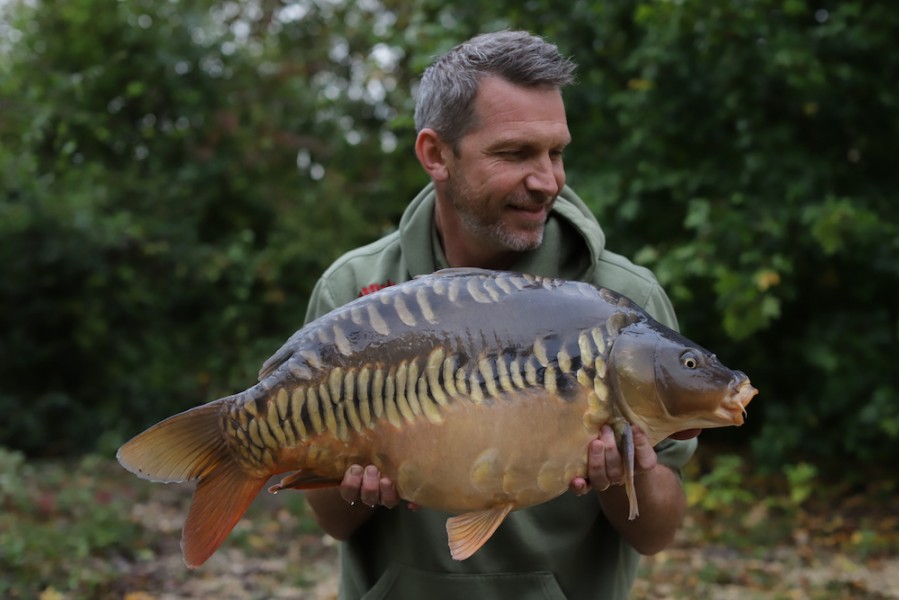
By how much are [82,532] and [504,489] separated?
176 inches

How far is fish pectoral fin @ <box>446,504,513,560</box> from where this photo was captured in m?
1.92

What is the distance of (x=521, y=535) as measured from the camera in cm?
234

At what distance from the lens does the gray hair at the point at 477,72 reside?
7.67ft

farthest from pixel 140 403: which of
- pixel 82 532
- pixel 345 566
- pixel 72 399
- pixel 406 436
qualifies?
pixel 406 436

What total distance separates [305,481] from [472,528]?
1.09 feet

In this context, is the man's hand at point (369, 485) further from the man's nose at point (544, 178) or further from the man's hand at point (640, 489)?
the man's nose at point (544, 178)

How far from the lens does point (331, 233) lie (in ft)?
28.9

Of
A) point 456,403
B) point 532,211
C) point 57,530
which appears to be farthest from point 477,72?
point 57,530

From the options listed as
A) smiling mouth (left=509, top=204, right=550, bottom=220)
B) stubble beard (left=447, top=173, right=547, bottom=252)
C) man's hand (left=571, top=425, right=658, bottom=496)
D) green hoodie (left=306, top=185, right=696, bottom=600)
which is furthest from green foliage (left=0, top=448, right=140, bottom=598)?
man's hand (left=571, top=425, right=658, bottom=496)

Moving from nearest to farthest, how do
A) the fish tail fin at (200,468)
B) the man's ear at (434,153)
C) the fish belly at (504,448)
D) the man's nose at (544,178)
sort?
1. the fish belly at (504,448)
2. the fish tail fin at (200,468)
3. the man's nose at (544,178)
4. the man's ear at (434,153)

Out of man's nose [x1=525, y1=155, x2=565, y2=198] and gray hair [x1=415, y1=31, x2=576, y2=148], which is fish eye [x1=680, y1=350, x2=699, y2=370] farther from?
gray hair [x1=415, y1=31, x2=576, y2=148]

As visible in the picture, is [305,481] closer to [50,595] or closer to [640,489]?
[640,489]

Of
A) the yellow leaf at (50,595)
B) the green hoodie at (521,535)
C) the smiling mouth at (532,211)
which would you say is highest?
the smiling mouth at (532,211)

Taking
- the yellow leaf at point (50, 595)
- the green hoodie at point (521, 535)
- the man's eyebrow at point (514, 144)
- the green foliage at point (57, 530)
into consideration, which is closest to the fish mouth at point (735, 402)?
the green hoodie at point (521, 535)
